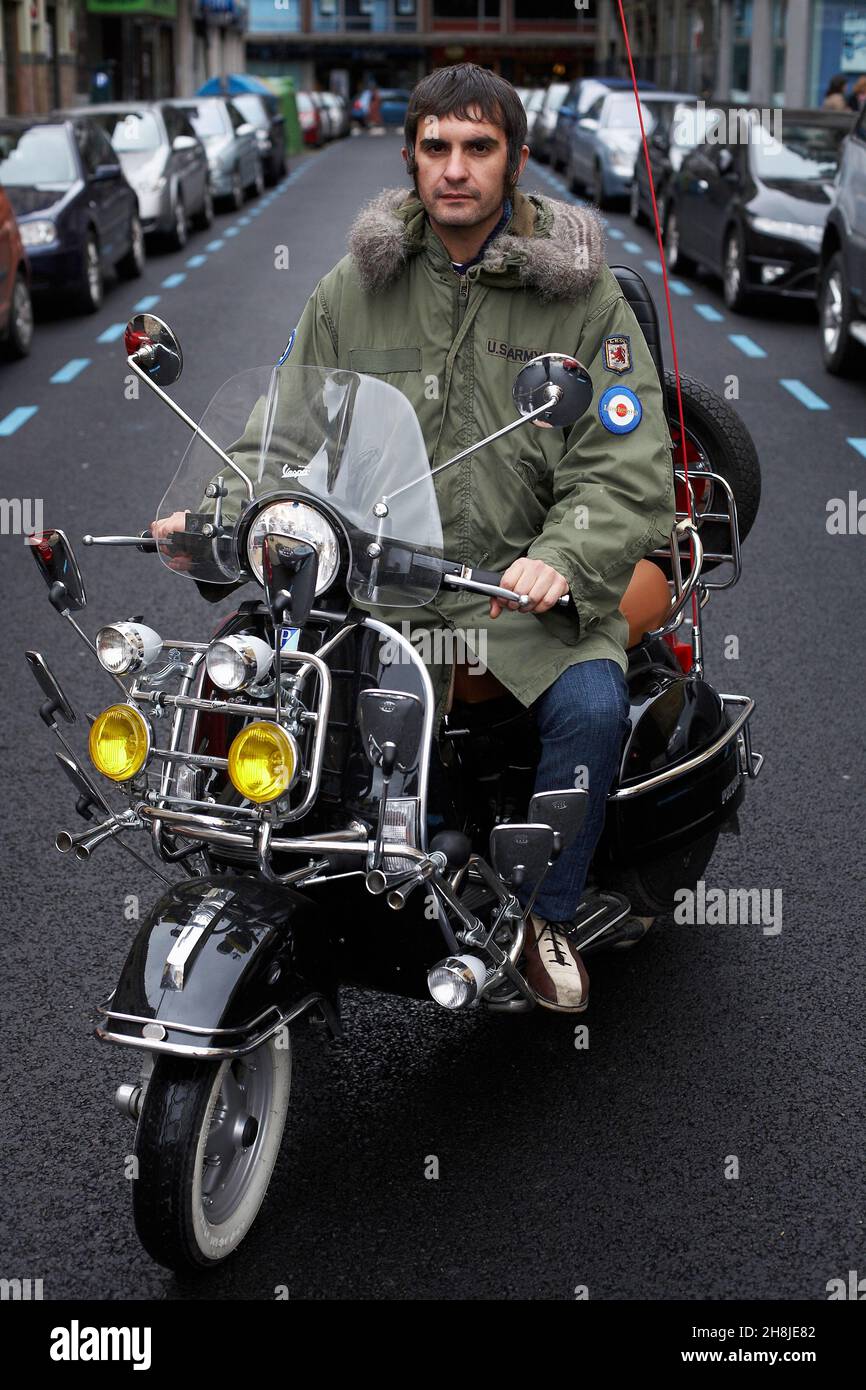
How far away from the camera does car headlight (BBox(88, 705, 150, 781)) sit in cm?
295

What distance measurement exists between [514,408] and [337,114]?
57.4 m

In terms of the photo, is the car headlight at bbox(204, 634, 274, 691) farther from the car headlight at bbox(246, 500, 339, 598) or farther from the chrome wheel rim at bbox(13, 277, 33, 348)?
the chrome wheel rim at bbox(13, 277, 33, 348)

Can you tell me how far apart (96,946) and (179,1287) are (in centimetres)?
136

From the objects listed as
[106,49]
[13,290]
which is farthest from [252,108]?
[106,49]

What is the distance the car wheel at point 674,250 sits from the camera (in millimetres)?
16953

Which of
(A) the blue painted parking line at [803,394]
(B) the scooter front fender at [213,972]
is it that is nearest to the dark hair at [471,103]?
(B) the scooter front fender at [213,972]

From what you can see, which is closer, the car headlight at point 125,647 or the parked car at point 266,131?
the car headlight at point 125,647

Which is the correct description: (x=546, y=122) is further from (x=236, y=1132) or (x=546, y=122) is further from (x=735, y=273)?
(x=236, y=1132)

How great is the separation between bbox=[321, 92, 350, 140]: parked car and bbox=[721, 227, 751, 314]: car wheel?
42.6 metres

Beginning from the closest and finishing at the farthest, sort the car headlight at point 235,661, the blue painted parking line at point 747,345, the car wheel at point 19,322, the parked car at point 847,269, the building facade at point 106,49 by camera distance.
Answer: the car headlight at point 235,661 < the parked car at point 847,269 < the car wheel at point 19,322 < the blue painted parking line at point 747,345 < the building facade at point 106,49

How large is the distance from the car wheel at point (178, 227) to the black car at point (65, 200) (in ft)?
10.3

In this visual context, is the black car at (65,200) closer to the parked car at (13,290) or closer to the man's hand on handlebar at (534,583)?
the parked car at (13,290)
